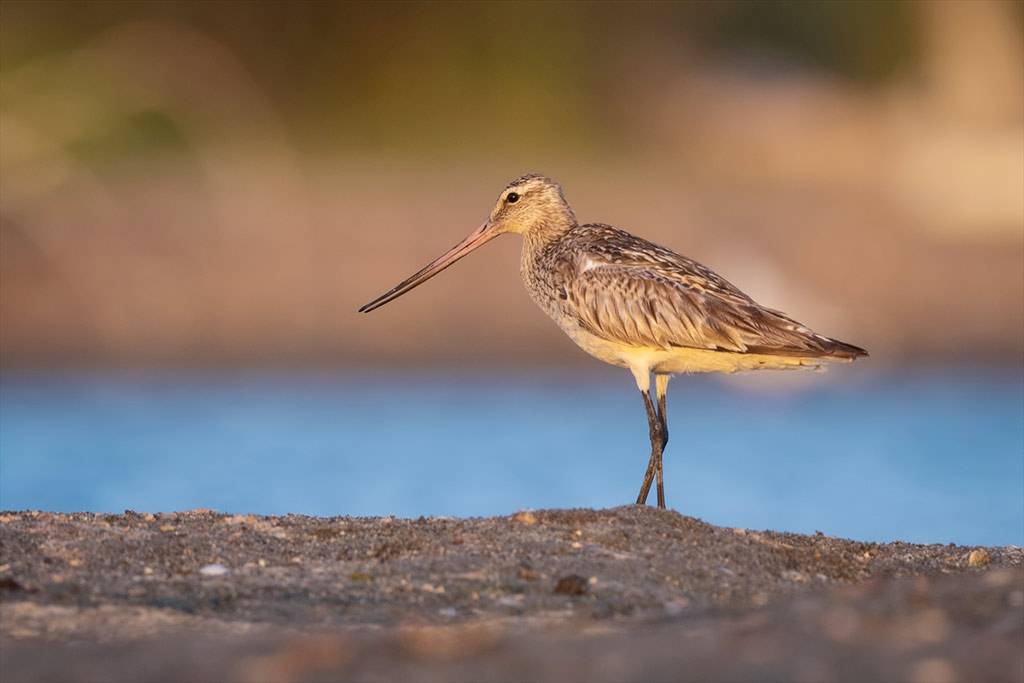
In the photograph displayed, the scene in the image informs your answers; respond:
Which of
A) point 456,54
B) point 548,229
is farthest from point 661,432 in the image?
point 456,54

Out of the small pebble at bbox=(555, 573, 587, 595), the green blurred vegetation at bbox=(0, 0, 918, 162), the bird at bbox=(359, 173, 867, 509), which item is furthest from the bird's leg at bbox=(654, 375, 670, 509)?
the green blurred vegetation at bbox=(0, 0, 918, 162)

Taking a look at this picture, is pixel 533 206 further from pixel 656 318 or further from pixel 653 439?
pixel 653 439

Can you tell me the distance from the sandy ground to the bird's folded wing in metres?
1.38

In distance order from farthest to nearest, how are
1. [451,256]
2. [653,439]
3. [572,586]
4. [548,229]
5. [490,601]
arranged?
1. [451,256]
2. [548,229]
3. [653,439]
4. [572,586]
5. [490,601]

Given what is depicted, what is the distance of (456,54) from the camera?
114 ft

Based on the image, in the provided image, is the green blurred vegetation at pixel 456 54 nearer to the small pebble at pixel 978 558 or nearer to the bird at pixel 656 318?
the bird at pixel 656 318

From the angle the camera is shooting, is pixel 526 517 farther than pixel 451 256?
No

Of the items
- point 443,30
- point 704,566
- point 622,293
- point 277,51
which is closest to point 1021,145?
point 443,30

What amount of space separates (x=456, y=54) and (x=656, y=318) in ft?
82.4

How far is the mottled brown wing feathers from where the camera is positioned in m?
9.82

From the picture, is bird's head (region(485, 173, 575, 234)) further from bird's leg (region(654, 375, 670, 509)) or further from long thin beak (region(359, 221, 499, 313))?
bird's leg (region(654, 375, 670, 509))

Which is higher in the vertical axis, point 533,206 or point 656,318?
point 533,206

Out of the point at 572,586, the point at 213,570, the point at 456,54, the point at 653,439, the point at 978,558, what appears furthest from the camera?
the point at 456,54

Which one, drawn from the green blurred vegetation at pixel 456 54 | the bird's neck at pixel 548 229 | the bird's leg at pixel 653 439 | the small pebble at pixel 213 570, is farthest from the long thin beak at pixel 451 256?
the green blurred vegetation at pixel 456 54
